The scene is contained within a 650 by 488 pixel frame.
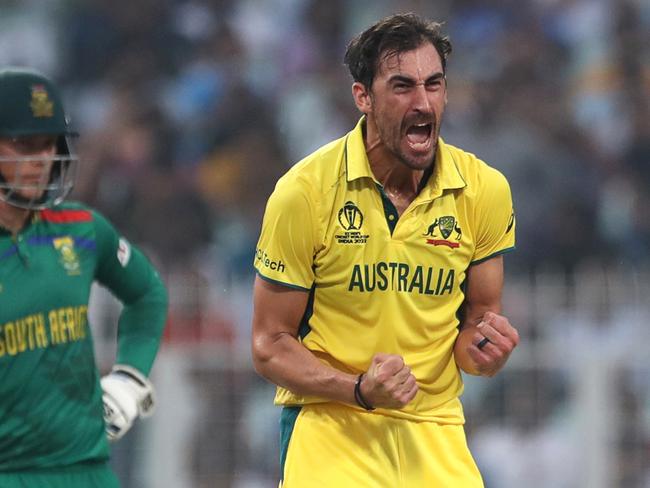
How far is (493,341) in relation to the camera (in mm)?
4363

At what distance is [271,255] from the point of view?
4.43 m

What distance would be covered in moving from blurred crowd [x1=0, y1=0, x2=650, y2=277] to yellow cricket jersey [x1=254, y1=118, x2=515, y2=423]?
6098mm

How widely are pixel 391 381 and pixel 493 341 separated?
15.9 inches

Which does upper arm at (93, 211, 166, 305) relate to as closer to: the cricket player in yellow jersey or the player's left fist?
the cricket player in yellow jersey

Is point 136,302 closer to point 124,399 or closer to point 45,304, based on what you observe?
point 124,399

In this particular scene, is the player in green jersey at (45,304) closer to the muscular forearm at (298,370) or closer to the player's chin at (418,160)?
the muscular forearm at (298,370)

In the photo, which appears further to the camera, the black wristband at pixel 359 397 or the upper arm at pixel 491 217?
the upper arm at pixel 491 217

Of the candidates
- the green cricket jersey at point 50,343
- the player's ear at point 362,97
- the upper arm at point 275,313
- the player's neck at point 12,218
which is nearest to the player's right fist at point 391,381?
the upper arm at point 275,313

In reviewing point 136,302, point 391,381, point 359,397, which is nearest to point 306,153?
point 136,302

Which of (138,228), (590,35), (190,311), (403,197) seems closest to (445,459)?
(403,197)

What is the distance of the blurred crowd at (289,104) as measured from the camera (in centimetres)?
1091

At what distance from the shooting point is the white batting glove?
4762 millimetres

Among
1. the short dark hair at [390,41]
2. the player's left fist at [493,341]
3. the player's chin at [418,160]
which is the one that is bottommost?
the player's left fist at [493,341]

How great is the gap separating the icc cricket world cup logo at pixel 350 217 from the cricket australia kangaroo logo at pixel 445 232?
21 cm
